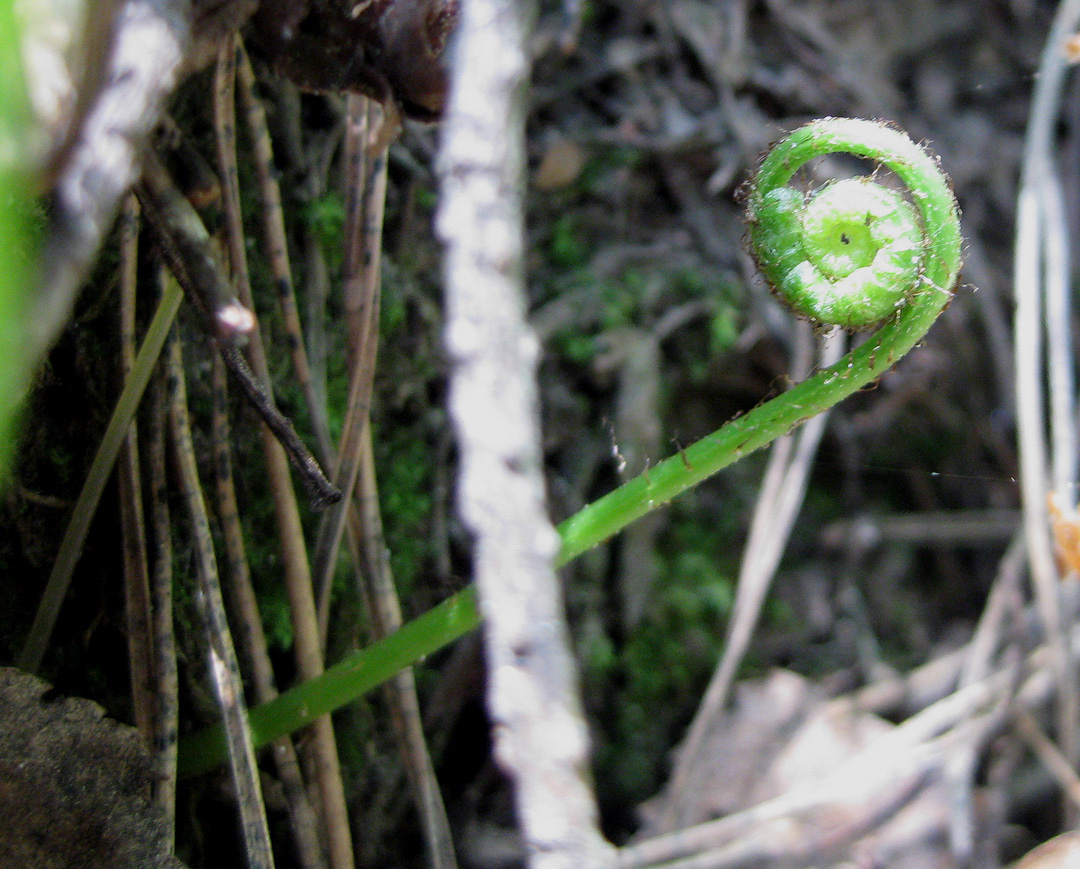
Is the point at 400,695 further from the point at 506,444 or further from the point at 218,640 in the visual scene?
the point at 506,444

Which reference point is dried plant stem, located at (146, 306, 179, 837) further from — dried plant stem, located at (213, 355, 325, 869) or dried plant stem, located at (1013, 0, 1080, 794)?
dried plant stem, located at (1013, 0, 1080, 794)

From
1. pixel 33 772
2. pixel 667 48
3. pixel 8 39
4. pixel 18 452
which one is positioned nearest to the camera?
pixel 8 39

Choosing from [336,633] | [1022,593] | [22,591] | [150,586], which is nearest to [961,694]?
[1022,593]

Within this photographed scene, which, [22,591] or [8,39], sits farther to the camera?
[22,591]

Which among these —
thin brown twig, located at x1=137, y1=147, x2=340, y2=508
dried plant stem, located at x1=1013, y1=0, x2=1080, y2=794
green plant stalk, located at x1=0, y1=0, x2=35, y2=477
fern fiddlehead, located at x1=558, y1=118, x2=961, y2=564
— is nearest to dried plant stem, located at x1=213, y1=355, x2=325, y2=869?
thin brown twig, located at x1=137, y1=147, x2=340, y2=508

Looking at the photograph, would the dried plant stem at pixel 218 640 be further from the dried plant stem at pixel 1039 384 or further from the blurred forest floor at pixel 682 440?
the dried plant stem at pixel 1039 384

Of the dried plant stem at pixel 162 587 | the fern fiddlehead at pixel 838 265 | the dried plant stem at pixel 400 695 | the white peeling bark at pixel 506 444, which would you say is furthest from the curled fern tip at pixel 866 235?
the dried plant stem at pixel 162 587

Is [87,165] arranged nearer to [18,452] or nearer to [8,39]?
[8,39]

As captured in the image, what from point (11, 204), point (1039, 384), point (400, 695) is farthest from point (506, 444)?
point (1039, 384)
